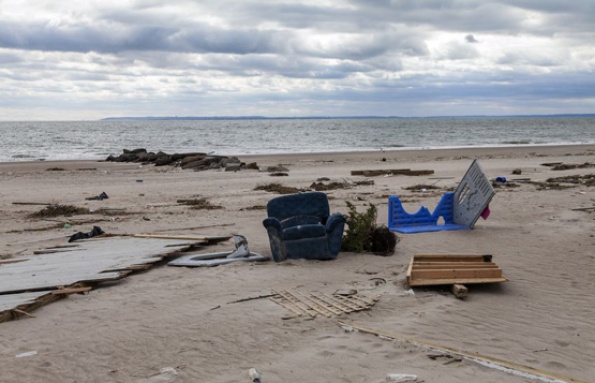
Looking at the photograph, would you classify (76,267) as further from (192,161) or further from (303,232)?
(192,161)

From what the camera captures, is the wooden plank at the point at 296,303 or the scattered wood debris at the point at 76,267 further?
the scattered wood debris at the point at 76,267

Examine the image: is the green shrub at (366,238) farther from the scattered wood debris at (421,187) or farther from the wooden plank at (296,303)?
the scattered wood debris at (421,187)

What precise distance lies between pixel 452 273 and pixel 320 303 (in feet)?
6.22

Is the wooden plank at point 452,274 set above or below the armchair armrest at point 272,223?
below

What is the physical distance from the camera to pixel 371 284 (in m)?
8.41

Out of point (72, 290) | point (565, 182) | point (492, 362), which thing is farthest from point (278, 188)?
point (492, 362)

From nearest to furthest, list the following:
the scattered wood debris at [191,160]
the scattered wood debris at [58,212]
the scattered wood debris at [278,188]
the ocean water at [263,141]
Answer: the scattered wood debris at [58,212] → the scattered wood debris at [278,188] → the scattered wood debris at [191,160] → the ocean water at [263,141]

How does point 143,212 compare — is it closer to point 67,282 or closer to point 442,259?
point 67,282

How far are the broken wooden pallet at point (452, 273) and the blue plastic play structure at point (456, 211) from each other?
337cm

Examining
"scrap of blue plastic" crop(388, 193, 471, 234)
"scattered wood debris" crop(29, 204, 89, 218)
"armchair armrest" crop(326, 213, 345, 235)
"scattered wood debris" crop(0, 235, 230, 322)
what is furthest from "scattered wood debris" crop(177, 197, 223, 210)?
"armchair armrest" crop(326, 213, 345, 235)

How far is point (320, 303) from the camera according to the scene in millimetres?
7438

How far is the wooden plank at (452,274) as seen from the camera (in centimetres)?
824

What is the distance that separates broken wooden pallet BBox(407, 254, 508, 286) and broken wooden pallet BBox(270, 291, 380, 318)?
0.86 meters

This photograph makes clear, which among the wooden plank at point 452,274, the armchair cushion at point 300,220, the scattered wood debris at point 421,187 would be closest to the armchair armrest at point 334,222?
the armchair cushion at point 300,220
